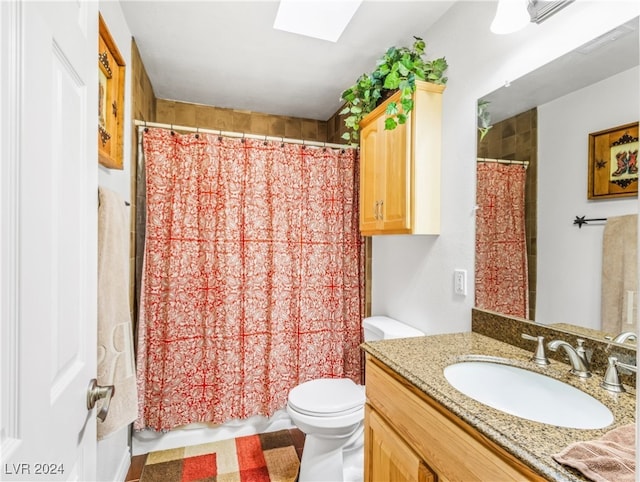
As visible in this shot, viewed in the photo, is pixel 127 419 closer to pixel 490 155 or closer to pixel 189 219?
pixel 189 219

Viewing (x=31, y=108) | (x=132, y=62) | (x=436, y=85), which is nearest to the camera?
(x=31, y=108)

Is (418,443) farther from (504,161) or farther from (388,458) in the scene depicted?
(504,161)

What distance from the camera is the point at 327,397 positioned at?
1.74m

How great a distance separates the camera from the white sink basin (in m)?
0.87

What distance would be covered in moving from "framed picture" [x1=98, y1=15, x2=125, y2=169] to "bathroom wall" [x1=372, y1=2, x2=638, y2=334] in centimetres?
155

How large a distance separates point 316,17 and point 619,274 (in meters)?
1.66

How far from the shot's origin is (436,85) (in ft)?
5.30

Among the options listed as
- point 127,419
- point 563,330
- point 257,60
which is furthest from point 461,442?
point 257,60

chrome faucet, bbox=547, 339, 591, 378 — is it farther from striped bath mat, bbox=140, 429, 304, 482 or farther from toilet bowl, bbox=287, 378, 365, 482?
striped bath mat, bbox=140, 429, 304, 482

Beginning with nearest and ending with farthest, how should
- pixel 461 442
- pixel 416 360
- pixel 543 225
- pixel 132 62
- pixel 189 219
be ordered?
pixel 461 442
pixel 416 360
pixel 543 225
pixel 132 62
pixel 189 219

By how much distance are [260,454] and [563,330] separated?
1786 mm

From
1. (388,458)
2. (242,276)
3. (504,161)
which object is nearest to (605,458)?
(388,458)

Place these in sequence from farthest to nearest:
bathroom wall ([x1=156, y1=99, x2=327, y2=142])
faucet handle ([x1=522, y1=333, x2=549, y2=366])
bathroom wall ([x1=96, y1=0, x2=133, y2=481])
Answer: bathroom wall ([x1=156, y1=99, x2=327, y2=142]) → bathroom wall ([x1=96, y1=0, x2=133, y2=481]) → faucet handle ([x1=522, y1=333, x2=549, y2=366])

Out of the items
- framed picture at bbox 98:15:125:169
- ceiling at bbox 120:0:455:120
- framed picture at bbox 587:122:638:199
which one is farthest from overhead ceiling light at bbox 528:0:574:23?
framed picture at bbox 98:15:125:169
